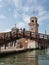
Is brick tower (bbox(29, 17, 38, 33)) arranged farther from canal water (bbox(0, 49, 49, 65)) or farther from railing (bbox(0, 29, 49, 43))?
railing (bbox(0, 29, 49, 43))

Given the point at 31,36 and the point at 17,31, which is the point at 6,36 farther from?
the point at 31,36

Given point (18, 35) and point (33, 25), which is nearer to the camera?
point (18, 35)

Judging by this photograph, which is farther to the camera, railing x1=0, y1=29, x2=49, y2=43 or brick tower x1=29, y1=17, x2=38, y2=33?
brick tower x1=29, y1=17, x2=38, y2=33

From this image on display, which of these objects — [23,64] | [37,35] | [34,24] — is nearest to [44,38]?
[37,35]

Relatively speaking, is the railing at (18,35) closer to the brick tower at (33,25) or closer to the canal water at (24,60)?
the canal water at (24,60)

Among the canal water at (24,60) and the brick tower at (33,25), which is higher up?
the brick tower at (33,25)

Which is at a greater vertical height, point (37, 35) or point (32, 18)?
point (32, 18)

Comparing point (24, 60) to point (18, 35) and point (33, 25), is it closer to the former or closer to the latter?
point (18, 35)

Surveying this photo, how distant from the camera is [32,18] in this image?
78.4 metres

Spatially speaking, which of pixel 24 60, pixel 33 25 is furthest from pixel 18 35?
pixel 33 25

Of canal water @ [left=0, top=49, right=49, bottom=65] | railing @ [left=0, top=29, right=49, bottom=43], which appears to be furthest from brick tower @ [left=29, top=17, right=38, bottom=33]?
railing @ [left=0, top=29, right=49, bottom=43]

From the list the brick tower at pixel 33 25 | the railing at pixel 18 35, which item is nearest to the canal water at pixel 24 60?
the railing at pixel 18 35

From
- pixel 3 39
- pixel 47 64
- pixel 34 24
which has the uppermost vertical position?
pixel 34 24

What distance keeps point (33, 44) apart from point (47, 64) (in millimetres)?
50316
